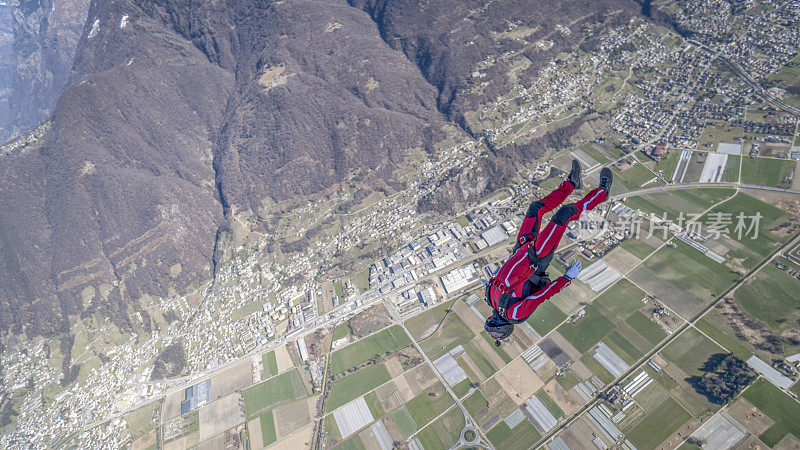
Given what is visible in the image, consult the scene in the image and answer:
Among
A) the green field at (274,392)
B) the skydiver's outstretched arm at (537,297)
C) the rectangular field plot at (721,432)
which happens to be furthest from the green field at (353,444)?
the skydiver's outstretched arm at (537,297)

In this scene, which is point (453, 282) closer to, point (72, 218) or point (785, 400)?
point (785, 400)

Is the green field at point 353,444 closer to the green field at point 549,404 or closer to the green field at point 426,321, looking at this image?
the green field at point 426,321

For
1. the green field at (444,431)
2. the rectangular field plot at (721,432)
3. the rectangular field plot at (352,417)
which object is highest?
the rectangular field plot at (721,432)

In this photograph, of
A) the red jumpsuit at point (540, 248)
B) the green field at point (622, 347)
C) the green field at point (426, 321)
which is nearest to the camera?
the red jumpsuit at point (540, 248)

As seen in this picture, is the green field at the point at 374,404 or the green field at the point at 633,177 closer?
the green field at the point at 374,404

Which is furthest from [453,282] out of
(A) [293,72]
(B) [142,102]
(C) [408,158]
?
(B) [142,102]

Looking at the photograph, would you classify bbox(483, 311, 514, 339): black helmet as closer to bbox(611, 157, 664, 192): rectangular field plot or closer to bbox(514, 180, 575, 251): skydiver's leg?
bbox(514, 180, 575, 251): skydiver's leg

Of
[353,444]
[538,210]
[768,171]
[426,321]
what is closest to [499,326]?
[538,210]

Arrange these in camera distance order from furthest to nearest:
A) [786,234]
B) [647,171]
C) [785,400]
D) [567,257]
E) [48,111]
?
[48,111] < [647,171] < [567,257] < [786,234] < [785,400]
